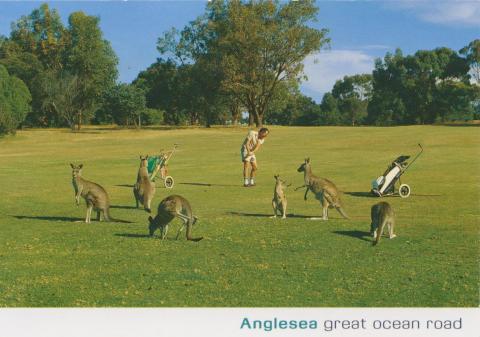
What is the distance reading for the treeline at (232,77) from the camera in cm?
4681

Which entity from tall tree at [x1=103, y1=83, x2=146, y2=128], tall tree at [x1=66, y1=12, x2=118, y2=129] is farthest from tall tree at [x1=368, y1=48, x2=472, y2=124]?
tall tree at [x1=103, y1=83, x2=146, y2=128]

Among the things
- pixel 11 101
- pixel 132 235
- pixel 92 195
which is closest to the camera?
pixel 132 235

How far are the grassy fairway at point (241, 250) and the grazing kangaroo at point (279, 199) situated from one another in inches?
16.9

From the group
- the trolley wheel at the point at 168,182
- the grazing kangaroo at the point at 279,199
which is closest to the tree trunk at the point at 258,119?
the trolley wheel at the point at 168,182

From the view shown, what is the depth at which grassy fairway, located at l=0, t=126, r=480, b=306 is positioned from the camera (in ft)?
31.7

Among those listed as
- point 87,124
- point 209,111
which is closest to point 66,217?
point 87,124

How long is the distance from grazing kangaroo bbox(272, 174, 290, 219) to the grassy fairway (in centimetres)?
43

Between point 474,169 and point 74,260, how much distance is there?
22317mm

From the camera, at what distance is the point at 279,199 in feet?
53.0

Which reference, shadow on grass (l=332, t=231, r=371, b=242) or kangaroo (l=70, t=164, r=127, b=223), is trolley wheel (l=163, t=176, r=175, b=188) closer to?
kangaroo (l=70, t=164, r=127, b=223)

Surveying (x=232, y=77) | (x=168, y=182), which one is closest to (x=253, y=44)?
(x=232, y=77)

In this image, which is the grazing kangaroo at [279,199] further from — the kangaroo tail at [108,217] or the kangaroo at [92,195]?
the kangaroo at [92,195]

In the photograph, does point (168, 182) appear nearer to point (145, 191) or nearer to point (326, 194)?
point (145, 191)

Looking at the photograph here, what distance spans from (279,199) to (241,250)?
3879mm
